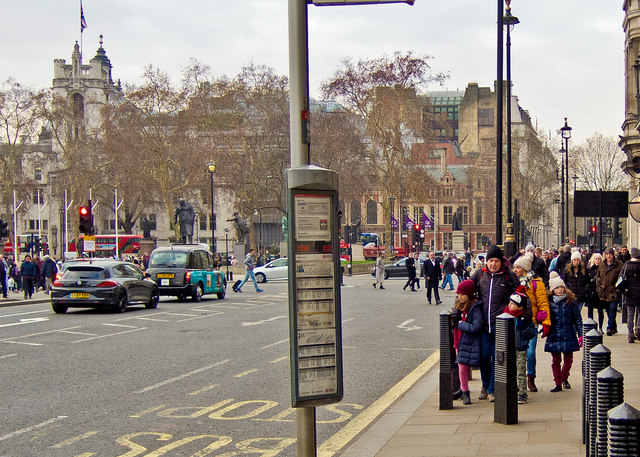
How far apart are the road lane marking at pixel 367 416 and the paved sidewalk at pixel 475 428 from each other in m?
0.14

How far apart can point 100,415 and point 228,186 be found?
63552 millimetres

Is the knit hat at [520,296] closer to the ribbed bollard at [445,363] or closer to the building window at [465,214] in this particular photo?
the ribbed bollard at [445,363]

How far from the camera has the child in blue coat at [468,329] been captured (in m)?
9.65

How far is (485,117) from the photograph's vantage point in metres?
138

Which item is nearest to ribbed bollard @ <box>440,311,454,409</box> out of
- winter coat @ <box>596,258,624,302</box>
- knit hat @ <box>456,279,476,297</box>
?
knit hat @ <box>456,279,476,297</box>

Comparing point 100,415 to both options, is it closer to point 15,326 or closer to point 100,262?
point 15,326

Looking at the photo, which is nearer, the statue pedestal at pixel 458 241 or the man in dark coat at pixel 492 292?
the man in dark coat at pixel 492 292

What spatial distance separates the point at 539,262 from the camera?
78.0 feet

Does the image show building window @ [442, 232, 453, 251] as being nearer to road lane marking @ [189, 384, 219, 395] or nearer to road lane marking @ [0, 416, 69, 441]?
road lane marking @ [189, 384, 219, 395]

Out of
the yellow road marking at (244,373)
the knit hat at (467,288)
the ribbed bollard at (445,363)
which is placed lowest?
the yellow road marking at (244,373)

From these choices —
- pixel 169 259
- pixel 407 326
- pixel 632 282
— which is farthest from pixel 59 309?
pixel 632 282

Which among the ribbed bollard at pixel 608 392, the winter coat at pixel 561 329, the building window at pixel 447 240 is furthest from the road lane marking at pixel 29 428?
the building window at pixel 447 240

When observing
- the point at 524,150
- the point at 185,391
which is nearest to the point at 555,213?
the point at 524,150

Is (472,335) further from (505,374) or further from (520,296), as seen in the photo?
(505,374)
